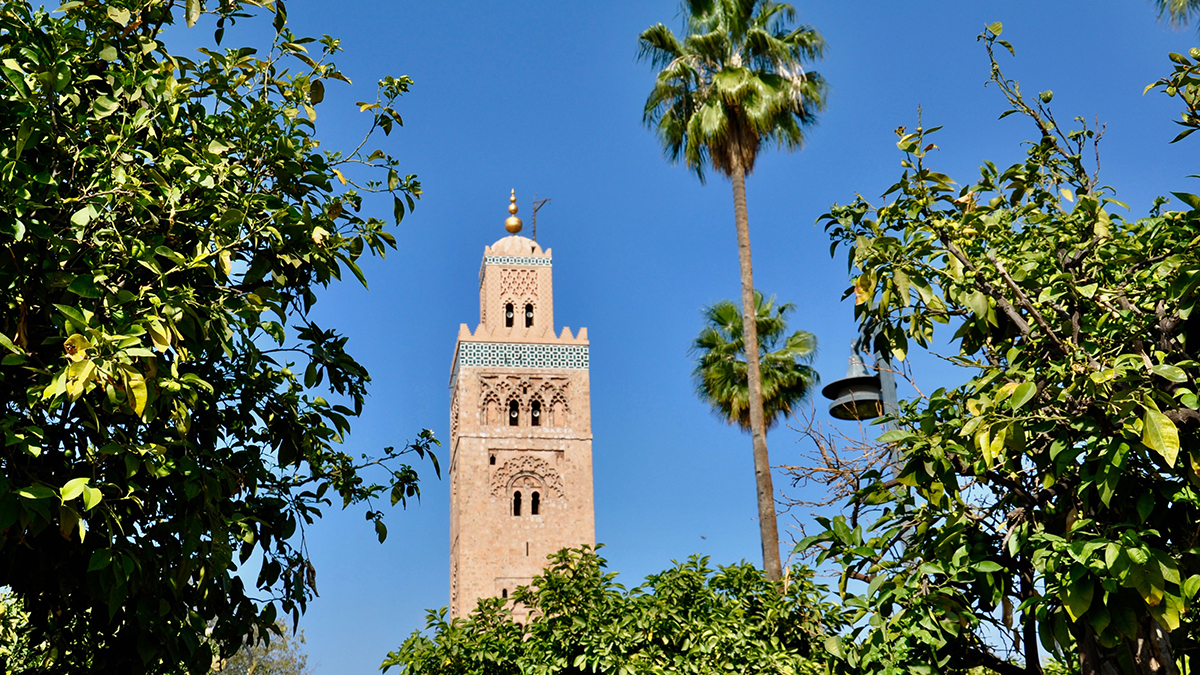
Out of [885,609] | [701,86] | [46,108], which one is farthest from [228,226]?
[701,86]

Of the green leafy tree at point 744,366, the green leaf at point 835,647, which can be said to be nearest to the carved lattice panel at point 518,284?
the green leafy tree at point 744,366

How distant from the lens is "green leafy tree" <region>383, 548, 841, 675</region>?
980 cm

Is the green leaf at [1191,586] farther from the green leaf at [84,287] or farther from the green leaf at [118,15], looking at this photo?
the green leaf at [118,15]

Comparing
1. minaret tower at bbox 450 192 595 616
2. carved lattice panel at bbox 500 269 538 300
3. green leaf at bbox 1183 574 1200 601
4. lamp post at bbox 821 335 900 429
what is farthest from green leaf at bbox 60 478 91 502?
carved lattice panel at bbox 500 269 538 300

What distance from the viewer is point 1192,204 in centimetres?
380

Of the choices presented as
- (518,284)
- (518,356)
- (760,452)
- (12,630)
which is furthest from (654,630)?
(518,284)

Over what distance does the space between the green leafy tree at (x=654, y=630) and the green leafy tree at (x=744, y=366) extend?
8.90 m

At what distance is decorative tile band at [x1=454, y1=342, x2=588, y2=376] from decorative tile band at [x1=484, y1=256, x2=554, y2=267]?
2.73 metres

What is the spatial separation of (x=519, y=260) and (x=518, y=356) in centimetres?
327

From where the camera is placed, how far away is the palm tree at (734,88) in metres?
15.1

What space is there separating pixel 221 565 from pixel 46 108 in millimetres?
1899

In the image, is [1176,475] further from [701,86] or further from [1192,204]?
[701,86]

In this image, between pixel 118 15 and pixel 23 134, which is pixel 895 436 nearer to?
pixel 23 134

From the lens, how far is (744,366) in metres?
20.1
